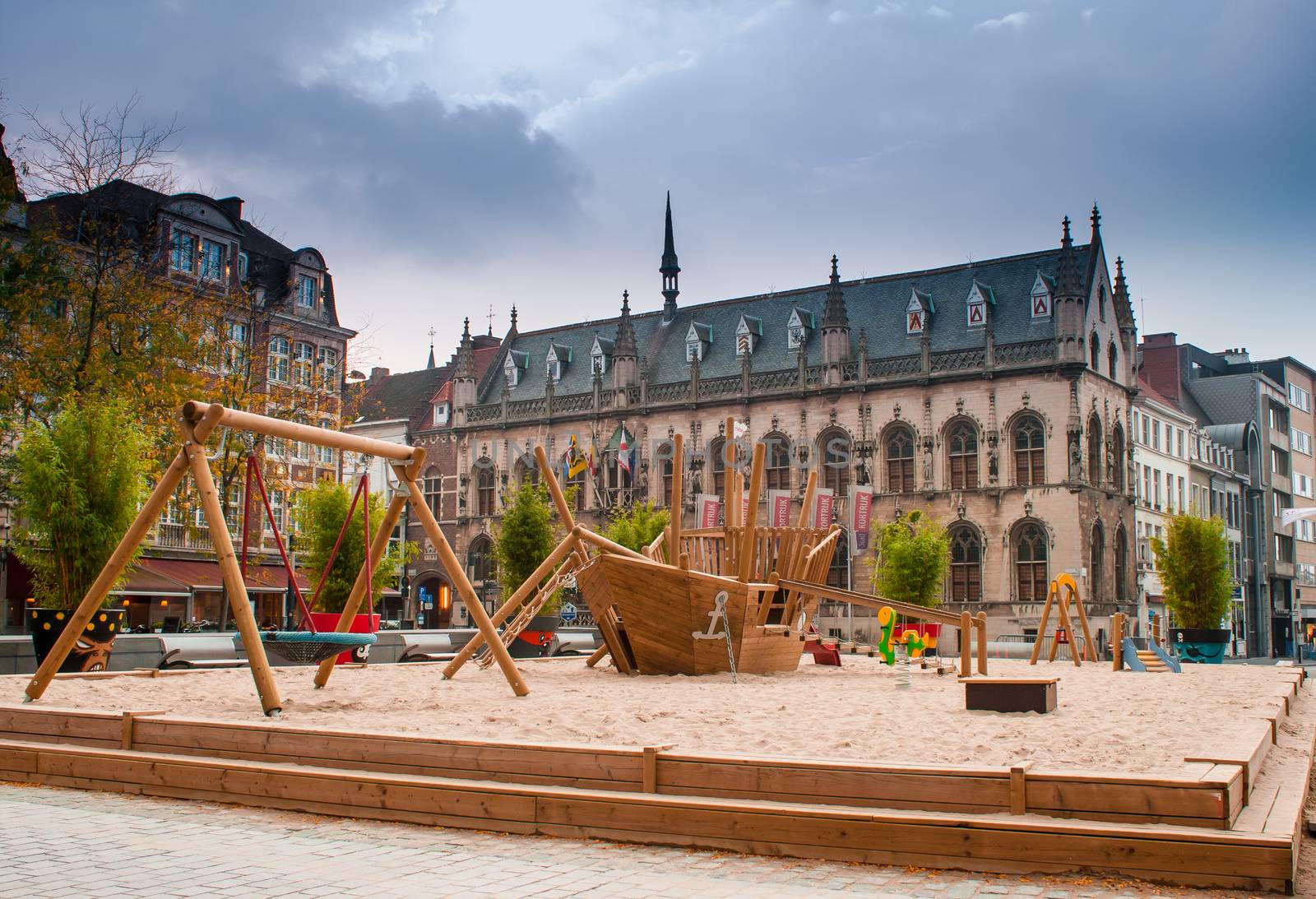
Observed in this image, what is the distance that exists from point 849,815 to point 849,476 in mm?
47093

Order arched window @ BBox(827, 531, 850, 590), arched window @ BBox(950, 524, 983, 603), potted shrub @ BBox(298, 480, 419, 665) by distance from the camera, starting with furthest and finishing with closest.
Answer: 1. arched window @ BBox(827, 531, 850, 590)
2. arched window @ BBox(950, 524, 983, 603)
3. potted shrub @ BBox(298, 480, 419, 665)

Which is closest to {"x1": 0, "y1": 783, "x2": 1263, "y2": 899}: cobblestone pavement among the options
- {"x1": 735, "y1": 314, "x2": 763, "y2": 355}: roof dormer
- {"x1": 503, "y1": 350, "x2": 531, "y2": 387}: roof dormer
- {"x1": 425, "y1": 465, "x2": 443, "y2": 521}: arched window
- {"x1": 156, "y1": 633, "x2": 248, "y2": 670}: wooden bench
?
{"x1": 156, "y1": 633, "x2": 248, "y2": 670}: wooden bench

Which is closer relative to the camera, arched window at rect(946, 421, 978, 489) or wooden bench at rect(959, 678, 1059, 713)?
wooden bench at rect(959, 678, 1059, 713)

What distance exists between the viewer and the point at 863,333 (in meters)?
54.6

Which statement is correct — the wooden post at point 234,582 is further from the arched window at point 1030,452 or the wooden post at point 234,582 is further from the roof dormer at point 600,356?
the roof dormer at point 600,356

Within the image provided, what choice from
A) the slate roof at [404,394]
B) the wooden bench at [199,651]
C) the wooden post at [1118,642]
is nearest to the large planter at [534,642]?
the wooden bench at [199,651]

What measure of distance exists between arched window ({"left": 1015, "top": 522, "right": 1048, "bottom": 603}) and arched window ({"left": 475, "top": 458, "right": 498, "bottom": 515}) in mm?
26799

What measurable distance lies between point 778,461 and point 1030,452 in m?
11.3

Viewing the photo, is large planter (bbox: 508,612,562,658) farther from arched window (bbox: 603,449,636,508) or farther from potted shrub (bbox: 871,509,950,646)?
arched window (bbox: 603,449,636,508)

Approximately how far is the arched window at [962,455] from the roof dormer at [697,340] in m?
14.1

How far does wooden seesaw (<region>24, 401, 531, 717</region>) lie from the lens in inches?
490

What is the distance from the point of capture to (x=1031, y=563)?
5012cm

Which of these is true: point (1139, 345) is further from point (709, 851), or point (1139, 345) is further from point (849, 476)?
point (709, 851)

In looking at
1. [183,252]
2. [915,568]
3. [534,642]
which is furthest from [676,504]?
[183,252]
